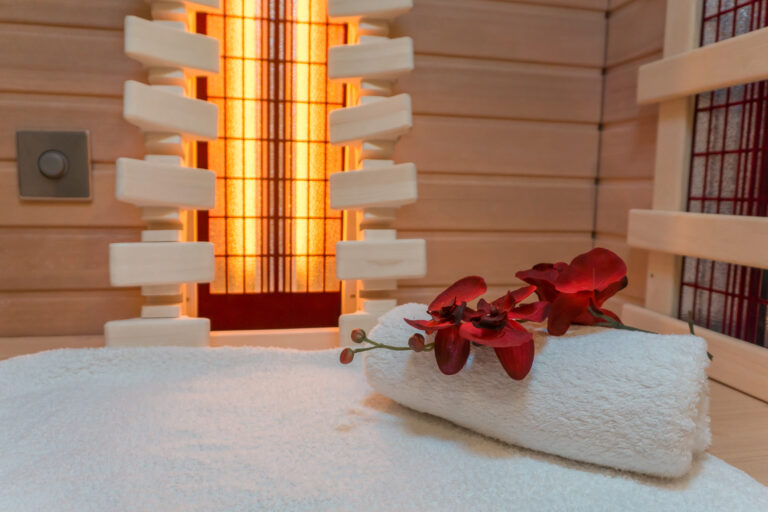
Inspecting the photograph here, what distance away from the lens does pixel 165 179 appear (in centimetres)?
79

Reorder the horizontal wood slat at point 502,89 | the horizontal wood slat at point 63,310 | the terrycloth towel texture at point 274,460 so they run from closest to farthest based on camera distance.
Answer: the terrycloth towel texture at point 274,460, the horizontal wood slat at point 63,310, the horizontal wood slat at point 502,89

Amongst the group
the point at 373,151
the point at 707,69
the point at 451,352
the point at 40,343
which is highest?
the point at 707,69

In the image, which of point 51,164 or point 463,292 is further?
point 51,164

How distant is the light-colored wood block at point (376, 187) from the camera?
0.83 m

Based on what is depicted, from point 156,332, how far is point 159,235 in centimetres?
15

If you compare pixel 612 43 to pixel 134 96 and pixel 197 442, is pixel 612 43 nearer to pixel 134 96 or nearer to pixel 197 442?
pixel 134 96

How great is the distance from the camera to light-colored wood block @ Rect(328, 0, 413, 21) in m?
0.85

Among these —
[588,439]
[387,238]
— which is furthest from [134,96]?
[588,439]

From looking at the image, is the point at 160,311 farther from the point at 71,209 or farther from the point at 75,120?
the point at 75,120

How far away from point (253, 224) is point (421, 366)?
0.55 meters

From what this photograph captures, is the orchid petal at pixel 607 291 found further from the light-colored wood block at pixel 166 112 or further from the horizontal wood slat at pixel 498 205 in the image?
the light-colored wood block at pixel 166 112

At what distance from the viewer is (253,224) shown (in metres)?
1.00

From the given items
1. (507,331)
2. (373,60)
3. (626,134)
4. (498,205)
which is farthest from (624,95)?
(507,331)

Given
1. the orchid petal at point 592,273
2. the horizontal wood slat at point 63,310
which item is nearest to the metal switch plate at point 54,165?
the horizontal wood slat at point 63,310
